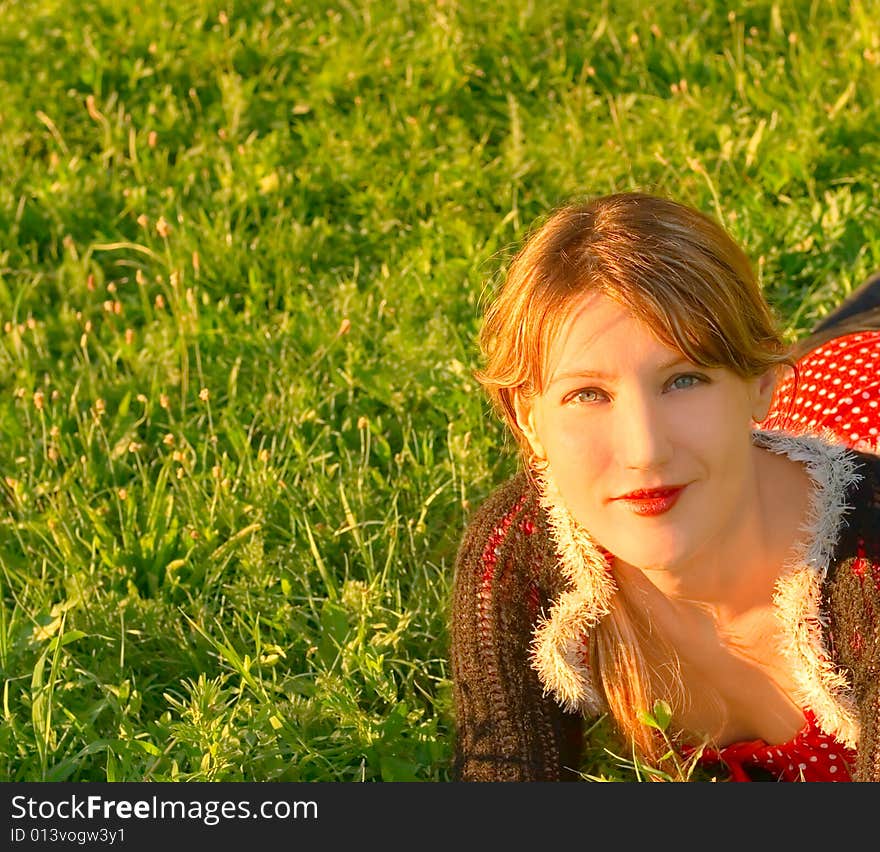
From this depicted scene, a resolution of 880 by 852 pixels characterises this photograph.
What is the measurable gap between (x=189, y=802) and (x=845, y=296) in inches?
104

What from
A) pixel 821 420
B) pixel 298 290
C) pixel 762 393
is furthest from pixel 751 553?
pixel 298 290

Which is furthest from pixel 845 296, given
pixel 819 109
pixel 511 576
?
pixel 511 576

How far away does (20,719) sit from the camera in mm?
3363

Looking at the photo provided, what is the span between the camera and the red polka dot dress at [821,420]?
120 inches

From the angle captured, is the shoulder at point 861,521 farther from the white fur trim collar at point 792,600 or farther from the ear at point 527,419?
the ear at point 527,419

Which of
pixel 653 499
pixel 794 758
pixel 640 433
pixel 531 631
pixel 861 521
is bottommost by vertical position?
pixel 794 758

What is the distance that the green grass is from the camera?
3.42 metres

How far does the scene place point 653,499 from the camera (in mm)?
2605

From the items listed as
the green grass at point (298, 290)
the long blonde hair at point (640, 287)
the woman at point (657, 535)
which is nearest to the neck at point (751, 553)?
the woman at point (657, 535)

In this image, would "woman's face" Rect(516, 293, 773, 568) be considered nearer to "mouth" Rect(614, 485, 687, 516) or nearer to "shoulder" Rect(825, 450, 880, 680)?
"mouth" Rect(614, 485, 687, 516)

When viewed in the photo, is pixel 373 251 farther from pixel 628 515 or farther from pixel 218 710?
pixel 628 515

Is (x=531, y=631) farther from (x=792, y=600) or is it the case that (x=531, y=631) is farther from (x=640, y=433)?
(x=640, y=433)

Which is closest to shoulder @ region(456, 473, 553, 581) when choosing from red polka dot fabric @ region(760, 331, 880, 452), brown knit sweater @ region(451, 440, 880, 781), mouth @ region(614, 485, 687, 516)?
brown knit sweater @ region(451, 440, 880, 781)

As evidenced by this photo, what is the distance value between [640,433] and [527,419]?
0.41 m
